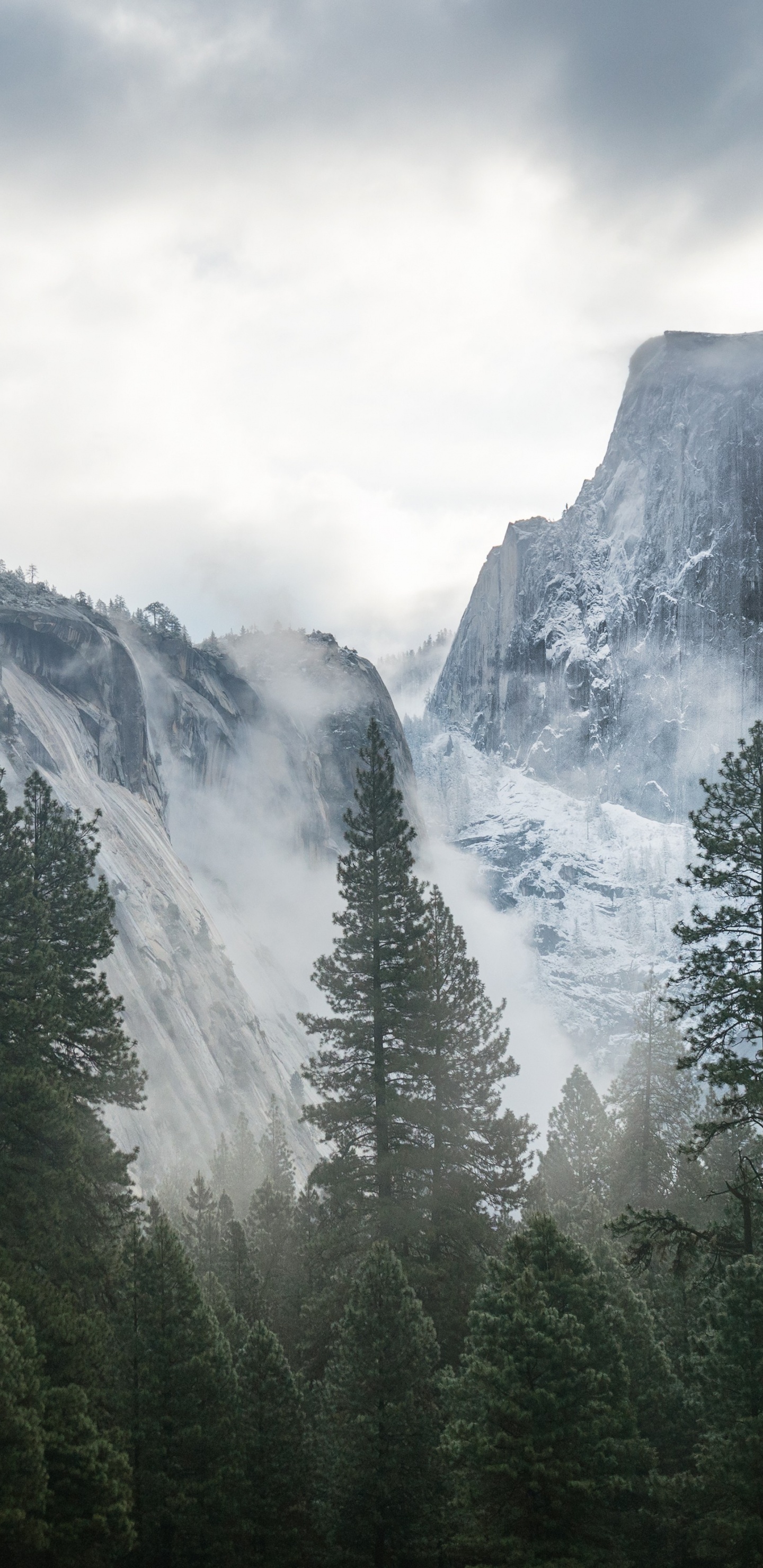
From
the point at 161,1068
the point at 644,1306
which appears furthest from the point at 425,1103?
the point at 161,1068

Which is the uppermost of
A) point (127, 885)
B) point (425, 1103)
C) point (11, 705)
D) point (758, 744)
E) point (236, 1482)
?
point (11, 705)

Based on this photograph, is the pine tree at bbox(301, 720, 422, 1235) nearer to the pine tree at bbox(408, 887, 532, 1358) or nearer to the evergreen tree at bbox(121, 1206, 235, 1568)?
the pine tree at bbox(408, 887, 532, 1358)

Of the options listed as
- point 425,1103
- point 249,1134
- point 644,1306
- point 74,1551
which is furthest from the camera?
point 249,1134

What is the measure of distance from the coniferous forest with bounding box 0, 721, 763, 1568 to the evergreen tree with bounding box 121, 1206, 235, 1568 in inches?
1.9

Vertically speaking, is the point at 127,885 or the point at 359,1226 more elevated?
the point at 127,885

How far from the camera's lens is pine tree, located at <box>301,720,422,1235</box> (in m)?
23.6

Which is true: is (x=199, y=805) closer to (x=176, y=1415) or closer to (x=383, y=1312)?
(x=383, y=1312)

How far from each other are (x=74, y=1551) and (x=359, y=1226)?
867cm

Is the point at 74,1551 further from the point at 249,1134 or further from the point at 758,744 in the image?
the point at 249,1134

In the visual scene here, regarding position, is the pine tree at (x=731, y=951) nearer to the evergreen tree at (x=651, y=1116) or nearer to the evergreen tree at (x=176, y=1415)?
the evergreen tree at (x=176, y=1415)

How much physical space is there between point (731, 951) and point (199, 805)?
115869 millimetres

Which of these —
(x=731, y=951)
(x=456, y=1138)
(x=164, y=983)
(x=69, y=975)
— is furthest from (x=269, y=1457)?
(x=164, y=983)

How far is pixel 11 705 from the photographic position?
3214 inches

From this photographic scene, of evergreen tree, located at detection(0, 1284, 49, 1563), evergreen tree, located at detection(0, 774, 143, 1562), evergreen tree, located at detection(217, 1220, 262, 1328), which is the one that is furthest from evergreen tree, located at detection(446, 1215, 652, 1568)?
evergreen tree, located at detection(217, 1220, 262, 1328)
